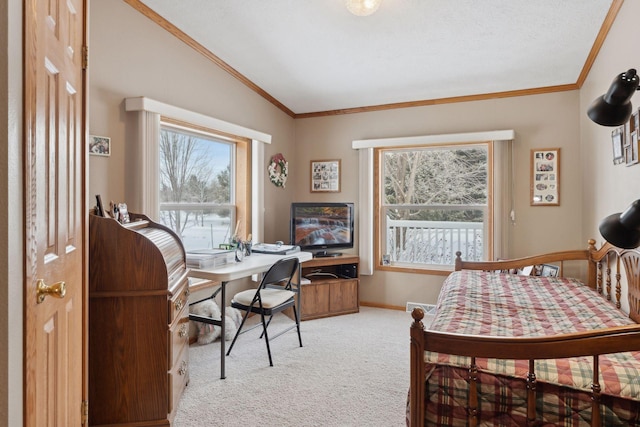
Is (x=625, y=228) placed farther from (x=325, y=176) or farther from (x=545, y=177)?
(x=325, y=176)

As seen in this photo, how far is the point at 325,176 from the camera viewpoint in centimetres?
459

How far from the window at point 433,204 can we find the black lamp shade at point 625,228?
9.38ft

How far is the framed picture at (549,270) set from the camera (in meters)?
3.26

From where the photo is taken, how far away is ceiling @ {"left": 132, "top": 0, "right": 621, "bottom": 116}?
257 cm

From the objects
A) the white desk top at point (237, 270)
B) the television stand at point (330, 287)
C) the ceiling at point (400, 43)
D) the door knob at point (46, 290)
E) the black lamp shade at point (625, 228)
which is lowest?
the television stand at point (330, 287)

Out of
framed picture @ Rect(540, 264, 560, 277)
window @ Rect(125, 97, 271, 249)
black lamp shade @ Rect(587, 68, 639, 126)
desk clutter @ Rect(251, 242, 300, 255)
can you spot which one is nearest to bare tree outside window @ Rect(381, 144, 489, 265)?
framed picture @ Rect(540, 264, 560, 277)

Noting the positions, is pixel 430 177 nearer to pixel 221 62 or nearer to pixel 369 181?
pixel 369 181

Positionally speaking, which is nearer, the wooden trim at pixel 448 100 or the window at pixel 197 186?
the window at pixel 197 186

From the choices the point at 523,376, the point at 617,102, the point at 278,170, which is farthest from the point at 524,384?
the point at 278,170

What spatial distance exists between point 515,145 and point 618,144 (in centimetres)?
145

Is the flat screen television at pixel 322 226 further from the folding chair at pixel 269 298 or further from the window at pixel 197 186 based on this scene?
the folding chair at pixel 269 298

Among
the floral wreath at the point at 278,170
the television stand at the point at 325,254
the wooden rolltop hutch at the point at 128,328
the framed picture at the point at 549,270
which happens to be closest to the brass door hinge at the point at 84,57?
the wooden rolltop hutch at the point at 128,328
